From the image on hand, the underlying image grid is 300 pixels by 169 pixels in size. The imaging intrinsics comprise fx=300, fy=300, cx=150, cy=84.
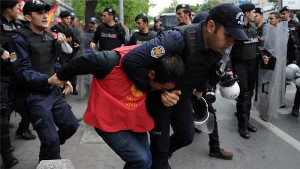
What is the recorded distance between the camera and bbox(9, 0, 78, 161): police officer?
2777mm

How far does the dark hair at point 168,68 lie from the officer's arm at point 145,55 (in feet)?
0.16

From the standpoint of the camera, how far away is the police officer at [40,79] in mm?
2777

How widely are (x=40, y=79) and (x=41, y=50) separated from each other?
0.41 metres

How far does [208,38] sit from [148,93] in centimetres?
61

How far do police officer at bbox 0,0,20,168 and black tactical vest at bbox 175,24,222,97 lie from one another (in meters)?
1.94

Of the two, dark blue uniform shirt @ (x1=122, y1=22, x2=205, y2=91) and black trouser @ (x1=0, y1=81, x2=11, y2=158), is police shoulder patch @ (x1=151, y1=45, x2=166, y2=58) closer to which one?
dark blue uniform shirt @ (x1=122, y1=22, x2=205, y2=91)

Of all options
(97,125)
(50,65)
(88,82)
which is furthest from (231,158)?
(88,82)

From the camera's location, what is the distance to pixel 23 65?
278 centimetres

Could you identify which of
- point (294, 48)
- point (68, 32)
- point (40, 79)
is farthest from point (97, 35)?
Answer: point (294, 48)

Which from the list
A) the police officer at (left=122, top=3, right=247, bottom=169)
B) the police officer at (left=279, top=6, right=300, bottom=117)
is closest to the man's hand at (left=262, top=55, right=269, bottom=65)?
the police officer at (left=279, top=6, right=300, bottom=117)

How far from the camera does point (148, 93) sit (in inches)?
90.8

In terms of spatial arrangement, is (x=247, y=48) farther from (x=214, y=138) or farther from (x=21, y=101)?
(x=21, y=101)

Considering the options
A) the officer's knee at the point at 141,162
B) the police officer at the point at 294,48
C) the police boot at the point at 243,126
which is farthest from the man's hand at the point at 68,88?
the police officer at the point at 294,48

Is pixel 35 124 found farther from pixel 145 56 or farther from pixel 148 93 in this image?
pixel 145 56
